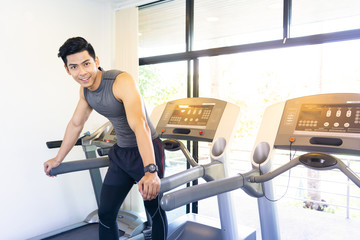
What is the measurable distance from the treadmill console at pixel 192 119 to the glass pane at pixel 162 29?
1086 mm

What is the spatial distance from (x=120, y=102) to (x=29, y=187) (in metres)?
1.83

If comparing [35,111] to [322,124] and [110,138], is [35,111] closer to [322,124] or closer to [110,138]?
[110,138]

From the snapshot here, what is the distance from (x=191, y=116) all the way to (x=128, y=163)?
661 millimetres

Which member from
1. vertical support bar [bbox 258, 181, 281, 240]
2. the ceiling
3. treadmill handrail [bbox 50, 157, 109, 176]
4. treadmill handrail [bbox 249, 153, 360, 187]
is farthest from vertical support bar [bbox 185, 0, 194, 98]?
treadmill handrail [bbox 249, 153, 360, 187]

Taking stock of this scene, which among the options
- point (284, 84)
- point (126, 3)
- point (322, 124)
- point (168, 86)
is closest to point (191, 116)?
point (322, 124)

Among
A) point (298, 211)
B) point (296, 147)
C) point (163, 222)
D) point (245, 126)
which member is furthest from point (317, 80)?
point (163, 222)

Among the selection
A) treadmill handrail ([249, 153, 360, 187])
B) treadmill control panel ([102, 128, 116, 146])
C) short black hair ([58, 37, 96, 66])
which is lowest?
treadmill control panel ([102, 128, 116, 146])

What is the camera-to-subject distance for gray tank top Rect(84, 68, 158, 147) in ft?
5.24

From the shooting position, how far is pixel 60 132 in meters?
3.15

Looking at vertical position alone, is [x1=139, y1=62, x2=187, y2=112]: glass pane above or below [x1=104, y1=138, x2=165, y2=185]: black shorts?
above

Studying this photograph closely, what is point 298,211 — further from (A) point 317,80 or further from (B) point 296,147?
(B) point 296,147

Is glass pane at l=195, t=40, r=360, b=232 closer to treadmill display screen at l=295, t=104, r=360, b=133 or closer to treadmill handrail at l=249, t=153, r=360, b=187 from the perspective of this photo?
treadmill display screen at l=295, t=104, r=360, b=133

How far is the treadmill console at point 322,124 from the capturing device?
144 cm

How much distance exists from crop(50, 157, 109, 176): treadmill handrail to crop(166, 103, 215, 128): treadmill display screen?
1.80 feet
